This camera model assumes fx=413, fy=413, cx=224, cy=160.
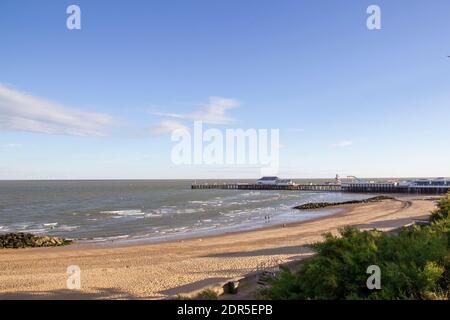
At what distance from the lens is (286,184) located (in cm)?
13062

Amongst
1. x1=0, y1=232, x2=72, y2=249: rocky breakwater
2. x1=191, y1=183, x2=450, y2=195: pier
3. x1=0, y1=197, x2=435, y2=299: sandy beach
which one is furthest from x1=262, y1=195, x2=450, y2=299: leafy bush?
x1=191, y1=183, x2=450, y2=195: pier

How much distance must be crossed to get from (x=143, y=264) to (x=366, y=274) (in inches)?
575

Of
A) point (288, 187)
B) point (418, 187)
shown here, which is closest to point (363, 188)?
point (418, 187)

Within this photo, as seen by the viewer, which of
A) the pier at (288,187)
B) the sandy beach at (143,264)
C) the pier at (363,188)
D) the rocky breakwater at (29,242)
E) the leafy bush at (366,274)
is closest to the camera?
the leafy bush at (366,274)

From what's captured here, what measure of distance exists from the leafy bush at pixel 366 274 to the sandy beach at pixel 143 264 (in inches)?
233

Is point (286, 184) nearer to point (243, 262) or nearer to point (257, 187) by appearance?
point (257, 187)

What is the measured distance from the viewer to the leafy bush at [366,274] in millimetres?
6344

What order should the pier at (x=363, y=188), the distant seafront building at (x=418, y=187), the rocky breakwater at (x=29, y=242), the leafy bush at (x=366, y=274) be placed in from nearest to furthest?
the leafy bush at (x=366, y=274), the rocky breakwater at (x=29, y=242), the distant seafront building at (x=418, y=187), the pier at (x=363, y=188)

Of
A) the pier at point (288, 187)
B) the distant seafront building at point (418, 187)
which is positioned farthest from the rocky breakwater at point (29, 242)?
the pier at point (288, 187)

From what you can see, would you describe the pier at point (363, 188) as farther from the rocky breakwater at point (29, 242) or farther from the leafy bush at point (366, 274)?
the leafy bush at point (366, 274)

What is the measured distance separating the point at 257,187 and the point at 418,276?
12831 cm

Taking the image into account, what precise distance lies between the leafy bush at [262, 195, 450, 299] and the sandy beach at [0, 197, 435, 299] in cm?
592

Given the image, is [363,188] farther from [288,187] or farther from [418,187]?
[288,187]

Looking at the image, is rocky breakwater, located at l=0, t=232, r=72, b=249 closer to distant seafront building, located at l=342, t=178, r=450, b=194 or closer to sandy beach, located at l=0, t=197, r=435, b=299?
sandy beach, located at l=0, t=197, r=435, b=299
